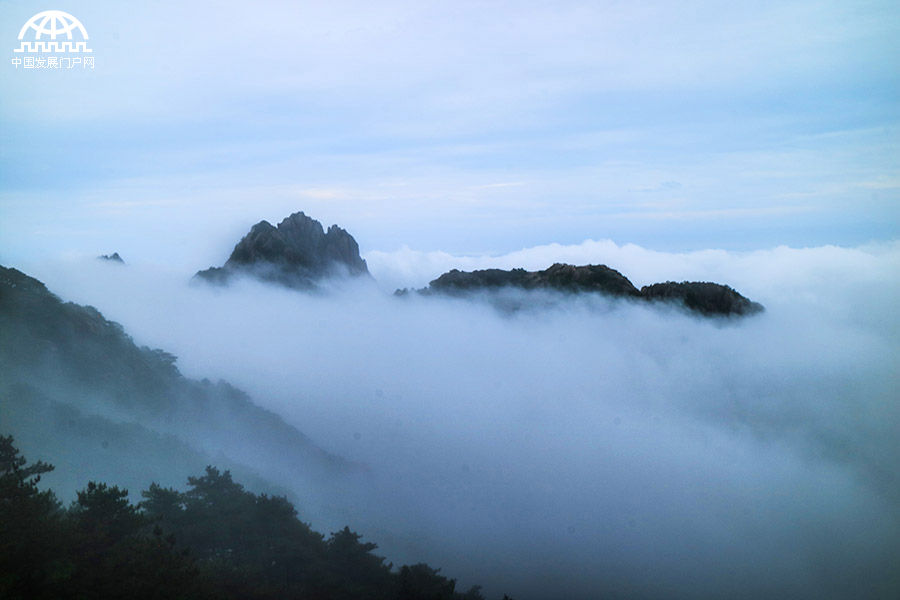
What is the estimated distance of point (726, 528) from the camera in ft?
537

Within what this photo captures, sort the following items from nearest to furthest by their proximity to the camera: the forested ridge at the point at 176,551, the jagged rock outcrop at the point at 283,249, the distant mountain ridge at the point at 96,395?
the forested ridge at the point at 176,551 → the distant mountain ridge at the point at 96,395 → the jagged rock outcrop at the point at 283,249

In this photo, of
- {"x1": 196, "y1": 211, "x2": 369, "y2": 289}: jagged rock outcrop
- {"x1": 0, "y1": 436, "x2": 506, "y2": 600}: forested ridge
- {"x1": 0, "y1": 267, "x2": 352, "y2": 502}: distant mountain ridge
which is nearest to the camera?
{"x1": 0, "y1": 436, "x2": 506, "y2": 600}: forested ridge

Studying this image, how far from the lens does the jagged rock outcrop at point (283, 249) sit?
181 meters

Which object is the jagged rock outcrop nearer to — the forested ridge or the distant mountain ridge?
the distant mountain ridge

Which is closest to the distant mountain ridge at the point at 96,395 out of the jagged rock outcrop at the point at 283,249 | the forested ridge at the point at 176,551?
the forested ridge at the point at 176,551

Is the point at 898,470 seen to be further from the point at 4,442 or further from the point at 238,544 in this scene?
the point at 4,442

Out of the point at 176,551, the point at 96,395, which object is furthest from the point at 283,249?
the point at 176,551

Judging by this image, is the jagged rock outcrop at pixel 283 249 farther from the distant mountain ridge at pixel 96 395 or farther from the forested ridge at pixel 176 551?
the forested ridge at pixel 176 551

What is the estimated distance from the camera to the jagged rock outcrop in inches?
7131

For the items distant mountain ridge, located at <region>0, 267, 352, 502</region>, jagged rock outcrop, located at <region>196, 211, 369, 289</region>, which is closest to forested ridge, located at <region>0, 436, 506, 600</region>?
distant mountain ridge, located at <region>0, 267, 352, 502</region>

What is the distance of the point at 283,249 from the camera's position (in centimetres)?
18888

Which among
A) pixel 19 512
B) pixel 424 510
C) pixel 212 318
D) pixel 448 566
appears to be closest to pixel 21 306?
pixel 19 512

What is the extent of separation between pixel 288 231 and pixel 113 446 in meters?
133

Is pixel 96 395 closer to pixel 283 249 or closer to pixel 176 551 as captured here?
pixel 176 551
